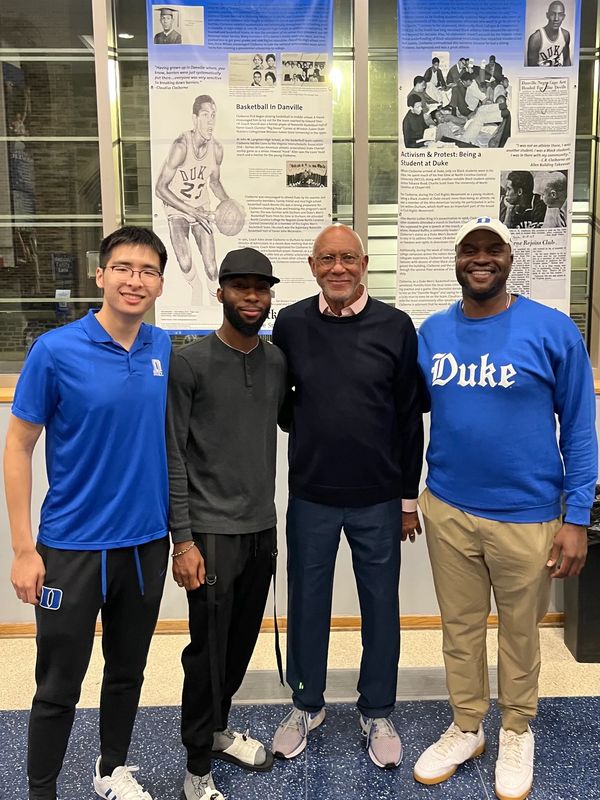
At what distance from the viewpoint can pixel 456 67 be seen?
2.90 m

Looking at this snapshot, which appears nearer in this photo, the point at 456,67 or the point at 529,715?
the point at 529,715

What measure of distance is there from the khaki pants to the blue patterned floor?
184mm

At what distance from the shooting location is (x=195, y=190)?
9.68 feet

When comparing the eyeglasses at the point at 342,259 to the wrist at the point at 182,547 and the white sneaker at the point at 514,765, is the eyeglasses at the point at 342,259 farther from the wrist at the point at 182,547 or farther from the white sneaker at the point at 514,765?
the white sneaker at the point at 514,765

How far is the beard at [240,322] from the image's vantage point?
186 cm

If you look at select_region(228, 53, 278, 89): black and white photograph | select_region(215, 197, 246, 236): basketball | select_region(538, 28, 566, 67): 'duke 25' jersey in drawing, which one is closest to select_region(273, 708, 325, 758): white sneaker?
select_region(215, 197, 246, 236): basketball

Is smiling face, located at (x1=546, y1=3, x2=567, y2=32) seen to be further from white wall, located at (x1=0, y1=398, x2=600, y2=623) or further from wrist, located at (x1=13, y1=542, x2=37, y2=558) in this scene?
wrist, located at (x1=13, y1=542, x2=37, y2=558)

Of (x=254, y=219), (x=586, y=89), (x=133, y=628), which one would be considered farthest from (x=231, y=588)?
(x=586, y=89)

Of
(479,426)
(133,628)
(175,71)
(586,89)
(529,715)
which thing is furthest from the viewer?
(586,89)

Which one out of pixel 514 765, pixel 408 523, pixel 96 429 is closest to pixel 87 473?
pixel 96 429

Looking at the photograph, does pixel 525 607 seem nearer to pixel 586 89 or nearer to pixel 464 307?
pixel 464 307

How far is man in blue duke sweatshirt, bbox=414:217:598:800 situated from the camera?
1950mm

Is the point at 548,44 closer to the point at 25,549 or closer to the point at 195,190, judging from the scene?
the point at 195,190

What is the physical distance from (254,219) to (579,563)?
1849mm
